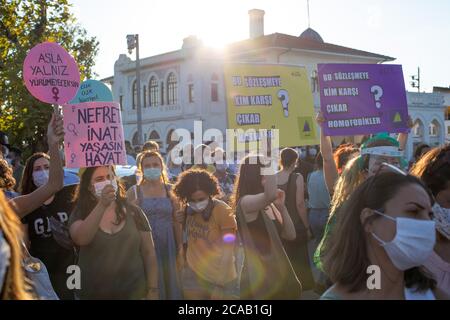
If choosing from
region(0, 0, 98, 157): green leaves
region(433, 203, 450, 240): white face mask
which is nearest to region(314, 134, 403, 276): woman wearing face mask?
region(433, 203, 450, 240): white face mask

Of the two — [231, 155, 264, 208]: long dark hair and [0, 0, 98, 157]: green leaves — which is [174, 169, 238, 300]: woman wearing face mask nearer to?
[231, 155, 264, 208]: long dark hair

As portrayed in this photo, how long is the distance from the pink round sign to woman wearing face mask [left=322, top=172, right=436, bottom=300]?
9.86 feet

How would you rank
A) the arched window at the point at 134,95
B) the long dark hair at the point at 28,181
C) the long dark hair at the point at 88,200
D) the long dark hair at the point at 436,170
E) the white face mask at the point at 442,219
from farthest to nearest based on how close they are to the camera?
1. the arched window at the point at 134,95
2. the long dark hair at the point at 28,181
3. the long dark hair at the point at 88,200
4. the long dark hair at the point at 436,170
5. the white face mask at the point at 442,219

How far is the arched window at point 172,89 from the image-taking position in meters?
40.0

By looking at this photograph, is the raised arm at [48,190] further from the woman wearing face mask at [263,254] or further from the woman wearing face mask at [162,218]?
the woman wearing face mask at [162,218]

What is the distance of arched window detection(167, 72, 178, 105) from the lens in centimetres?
4003

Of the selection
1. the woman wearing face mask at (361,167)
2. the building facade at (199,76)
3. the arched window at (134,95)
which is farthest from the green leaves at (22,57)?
the arched window at (134,95)

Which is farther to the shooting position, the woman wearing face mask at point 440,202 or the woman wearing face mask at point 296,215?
the woman wearing face mask at point 296,215

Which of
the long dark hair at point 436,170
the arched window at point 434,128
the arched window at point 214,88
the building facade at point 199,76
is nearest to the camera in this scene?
the long dark hair at point 436,170

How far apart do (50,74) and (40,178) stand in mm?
940

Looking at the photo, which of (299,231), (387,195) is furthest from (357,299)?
(299,231)

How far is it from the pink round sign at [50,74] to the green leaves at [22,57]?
12.7 metres

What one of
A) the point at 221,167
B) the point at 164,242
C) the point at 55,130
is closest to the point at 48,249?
the point at 55,130

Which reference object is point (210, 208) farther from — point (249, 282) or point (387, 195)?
point (387, 195)
